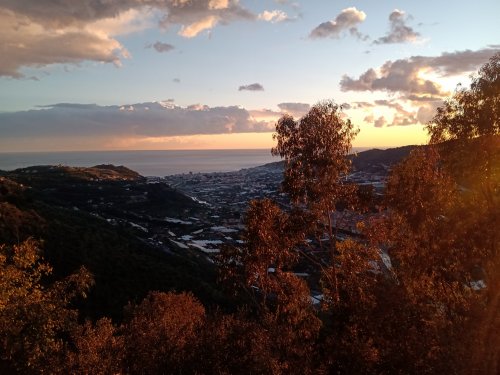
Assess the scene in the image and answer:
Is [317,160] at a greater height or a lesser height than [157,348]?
greater

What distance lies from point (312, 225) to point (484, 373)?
8.32 meters

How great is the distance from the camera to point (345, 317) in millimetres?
12883

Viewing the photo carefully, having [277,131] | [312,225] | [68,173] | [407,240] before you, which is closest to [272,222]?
[312,225]

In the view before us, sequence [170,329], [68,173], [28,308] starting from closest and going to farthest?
[28,308] < [170,329] < [68,173]

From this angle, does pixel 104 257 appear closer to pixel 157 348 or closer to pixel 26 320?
pixel 157 348

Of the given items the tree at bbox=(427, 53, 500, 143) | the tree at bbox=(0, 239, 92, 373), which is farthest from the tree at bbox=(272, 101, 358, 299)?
the tree at bbox=(0, 239, 92, 373)

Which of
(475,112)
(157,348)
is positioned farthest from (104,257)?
(475,112)

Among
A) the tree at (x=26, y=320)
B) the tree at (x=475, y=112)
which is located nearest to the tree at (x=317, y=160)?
the tree at (x=475, y=112)

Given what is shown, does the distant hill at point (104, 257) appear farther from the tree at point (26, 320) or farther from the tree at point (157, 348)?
the tree at point (26, 320)

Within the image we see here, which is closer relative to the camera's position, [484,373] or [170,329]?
[484,373]

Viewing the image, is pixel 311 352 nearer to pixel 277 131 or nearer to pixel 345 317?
pixel 345 317

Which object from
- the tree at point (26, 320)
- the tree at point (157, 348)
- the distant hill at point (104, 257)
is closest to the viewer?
the tree at point (26, 320)

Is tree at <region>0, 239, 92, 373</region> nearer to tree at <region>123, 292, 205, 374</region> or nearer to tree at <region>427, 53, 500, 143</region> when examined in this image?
tree at <region>123, 292, 205, 374</region>

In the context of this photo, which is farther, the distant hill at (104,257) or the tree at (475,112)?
the distant hill at (104,257)
